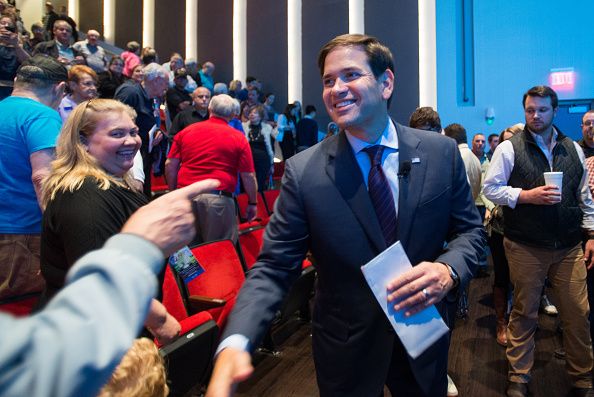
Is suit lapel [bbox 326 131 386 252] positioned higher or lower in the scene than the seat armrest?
higher

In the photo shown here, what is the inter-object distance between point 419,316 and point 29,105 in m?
2.06

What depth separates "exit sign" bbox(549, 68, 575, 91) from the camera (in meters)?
8.26

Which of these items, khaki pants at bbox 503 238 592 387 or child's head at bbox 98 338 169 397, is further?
khaki pants at bbox 503 238 592 387

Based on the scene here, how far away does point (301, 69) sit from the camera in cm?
1117

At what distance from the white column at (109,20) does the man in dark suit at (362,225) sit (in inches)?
567

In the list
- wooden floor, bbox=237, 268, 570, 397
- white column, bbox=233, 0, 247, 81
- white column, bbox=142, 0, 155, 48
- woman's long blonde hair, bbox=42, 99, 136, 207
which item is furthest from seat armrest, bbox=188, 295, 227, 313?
white column, bbox=142, 0, 155, 48

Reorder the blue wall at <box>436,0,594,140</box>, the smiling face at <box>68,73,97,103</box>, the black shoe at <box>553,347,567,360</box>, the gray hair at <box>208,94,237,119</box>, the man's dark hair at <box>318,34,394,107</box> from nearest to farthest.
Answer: the man's dark hair at <box>318,34,394,107</box>, the black shoe at <box>553,347,567,360</box>, the smiling face at <box>68,73,97,103</box>, the gray hair at <box>208,94,237,119</box>, the blue wall at <box>436,0,594,140</box>

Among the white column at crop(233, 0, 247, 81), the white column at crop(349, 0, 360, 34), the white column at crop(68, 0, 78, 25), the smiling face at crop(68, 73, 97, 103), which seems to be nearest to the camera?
the smiling face at crop(68, 73, 97, 103)

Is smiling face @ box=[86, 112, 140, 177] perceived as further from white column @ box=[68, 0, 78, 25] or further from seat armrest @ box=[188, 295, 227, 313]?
→ white column @ box=[68, 0, 78, 25]

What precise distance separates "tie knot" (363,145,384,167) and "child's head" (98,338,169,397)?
901 mm

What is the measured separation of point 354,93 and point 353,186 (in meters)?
0.31

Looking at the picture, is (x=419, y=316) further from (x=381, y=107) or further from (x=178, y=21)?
(x=178, y=21)

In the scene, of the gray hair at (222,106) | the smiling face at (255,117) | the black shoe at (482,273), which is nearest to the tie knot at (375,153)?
the gray hair at (222,106)

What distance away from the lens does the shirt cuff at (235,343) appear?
1.04 meters
